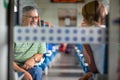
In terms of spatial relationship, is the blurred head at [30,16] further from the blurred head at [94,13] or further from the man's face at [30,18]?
the blurred head at [94,13]

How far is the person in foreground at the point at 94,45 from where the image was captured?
2086 mm

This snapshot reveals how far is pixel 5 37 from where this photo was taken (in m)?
2.12

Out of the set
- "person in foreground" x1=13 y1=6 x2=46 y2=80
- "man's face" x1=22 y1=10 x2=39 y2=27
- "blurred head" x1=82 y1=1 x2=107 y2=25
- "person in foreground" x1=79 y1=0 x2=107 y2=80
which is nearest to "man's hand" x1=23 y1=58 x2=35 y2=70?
"person in foreground" x1=13 y1=6 x2=46 y2=80

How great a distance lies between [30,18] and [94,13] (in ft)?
1.58

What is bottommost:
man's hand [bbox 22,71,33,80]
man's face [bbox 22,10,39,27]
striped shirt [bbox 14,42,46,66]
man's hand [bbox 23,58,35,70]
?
man's hand [bbox 22,71,33,80]

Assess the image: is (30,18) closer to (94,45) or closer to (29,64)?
(29,64)

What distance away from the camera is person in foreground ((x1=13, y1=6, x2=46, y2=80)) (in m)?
2.13

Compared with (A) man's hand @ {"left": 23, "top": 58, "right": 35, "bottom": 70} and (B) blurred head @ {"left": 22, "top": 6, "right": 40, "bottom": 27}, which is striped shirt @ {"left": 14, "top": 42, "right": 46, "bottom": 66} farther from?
(B) blurred head @ {"left": 22, "top": 6, "right": 40, "bottom": 27}

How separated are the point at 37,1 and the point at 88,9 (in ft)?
1.25

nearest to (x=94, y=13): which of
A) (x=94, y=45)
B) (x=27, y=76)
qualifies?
(x=94, y=45)

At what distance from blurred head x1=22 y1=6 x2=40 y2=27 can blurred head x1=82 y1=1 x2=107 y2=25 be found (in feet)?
1.16

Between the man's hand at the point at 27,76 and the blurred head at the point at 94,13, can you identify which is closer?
the blurred head at the point at 94,13

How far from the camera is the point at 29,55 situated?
219cm

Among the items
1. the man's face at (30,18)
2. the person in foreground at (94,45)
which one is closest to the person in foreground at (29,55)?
the man's face at (30,18)
